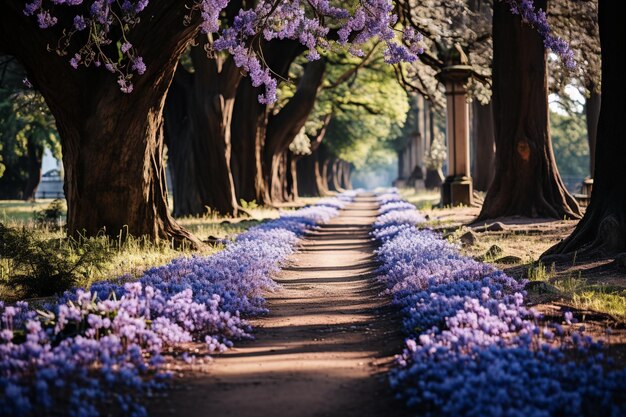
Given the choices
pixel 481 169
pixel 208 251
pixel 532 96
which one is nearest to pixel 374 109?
pixel 481 169

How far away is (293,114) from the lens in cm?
3039

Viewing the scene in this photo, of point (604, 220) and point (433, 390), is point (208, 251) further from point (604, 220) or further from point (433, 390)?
point (433, 390)

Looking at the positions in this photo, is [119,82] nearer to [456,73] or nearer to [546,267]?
[546,267]

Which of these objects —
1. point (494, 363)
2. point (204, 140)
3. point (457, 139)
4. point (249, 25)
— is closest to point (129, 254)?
point (249, 25)

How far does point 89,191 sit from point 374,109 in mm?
31557

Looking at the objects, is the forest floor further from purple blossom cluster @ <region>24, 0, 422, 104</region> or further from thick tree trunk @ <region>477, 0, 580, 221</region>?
purple blossom cluster @ <region>24, 0, 422, 104</region>

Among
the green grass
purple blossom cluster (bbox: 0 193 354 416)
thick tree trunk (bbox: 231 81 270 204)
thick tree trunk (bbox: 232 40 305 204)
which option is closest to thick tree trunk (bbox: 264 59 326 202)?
thick tree trunk (bbox: 232 40 305 204)

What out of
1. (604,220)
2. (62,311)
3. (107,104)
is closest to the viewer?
(62,311)

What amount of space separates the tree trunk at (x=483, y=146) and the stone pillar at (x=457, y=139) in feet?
13.7

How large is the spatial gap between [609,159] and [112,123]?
766cm

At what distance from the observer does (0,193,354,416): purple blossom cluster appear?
4.63m

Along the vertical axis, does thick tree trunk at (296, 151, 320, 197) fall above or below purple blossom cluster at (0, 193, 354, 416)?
above

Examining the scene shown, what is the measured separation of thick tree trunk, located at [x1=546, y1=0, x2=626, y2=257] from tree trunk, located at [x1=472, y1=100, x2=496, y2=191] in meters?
20.5

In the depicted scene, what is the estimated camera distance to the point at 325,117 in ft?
153
